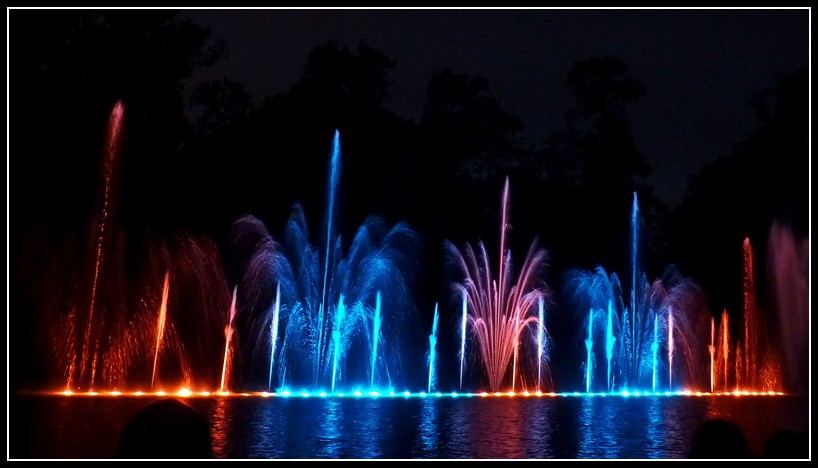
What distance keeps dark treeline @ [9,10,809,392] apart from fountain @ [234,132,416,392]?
1120 mm

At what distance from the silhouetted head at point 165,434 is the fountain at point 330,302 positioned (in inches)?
756

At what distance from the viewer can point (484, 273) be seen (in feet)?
116

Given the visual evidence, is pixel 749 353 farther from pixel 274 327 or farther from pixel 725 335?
pixel 274 327

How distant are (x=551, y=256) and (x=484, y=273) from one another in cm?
429

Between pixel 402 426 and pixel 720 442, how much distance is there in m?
8.85

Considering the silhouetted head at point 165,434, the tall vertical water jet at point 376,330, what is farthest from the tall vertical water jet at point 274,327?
the silhouetted head at point 165,434

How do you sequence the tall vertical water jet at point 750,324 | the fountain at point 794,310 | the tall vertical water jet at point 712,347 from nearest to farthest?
the fountain at point 794,310 < the tall vertical water jet at point 712,347 < the tall vertical water jet at point 750,324

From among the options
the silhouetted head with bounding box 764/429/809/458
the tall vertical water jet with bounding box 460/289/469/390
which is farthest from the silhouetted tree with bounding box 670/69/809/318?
the silhouetted head with bounding box 764/429/809/458

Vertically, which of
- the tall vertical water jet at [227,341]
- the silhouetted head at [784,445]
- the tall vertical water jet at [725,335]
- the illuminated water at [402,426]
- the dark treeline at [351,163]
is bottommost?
the illuminated water at [402,426]

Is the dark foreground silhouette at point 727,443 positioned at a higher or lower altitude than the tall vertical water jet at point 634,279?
lower

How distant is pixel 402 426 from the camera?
1589 centimetres

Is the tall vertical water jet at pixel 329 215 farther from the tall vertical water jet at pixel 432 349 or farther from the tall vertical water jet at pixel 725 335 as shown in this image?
the tall vertical water jet at pixel 725 335

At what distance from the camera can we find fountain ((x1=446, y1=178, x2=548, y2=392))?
3186 cm

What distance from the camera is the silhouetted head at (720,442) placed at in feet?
25.1
